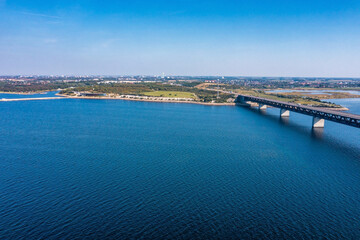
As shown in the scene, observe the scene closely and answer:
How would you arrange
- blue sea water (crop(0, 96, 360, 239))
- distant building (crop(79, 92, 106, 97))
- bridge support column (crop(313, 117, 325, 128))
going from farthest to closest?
1. distant building (crop(79, 92, 106, 97))
2. bridge support column (crop(313, 117, 325, 128))
3. blue sea water (crop(0, 96, 360, 239))

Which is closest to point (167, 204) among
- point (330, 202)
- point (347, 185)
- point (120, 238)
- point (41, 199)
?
point (120, 238)

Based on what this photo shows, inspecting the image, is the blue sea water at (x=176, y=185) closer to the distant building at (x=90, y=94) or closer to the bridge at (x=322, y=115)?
the bridge at (x=322, y=115)

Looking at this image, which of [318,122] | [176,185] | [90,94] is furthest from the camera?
[90,94]

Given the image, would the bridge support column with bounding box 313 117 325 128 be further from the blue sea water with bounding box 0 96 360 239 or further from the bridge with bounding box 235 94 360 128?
the blue sea water with bounding box 0 96 360 239

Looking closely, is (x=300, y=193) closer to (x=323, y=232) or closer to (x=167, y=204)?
(x=323, y=232)

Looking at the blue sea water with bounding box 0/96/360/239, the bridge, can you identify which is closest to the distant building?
the blue sea water with bounding box 0/96/360/239

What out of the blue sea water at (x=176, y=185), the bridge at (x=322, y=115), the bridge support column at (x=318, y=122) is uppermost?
the bridge at (x=322, y=115)

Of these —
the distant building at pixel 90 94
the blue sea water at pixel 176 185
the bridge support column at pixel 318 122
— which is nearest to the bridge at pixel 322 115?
the bridge support column at pixel 318 122

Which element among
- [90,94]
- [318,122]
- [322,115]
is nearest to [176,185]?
[322,115]

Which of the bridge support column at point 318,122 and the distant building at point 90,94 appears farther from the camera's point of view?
the distant building at point 90,94

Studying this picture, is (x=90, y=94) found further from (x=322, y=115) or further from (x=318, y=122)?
(x=322, y=115)
